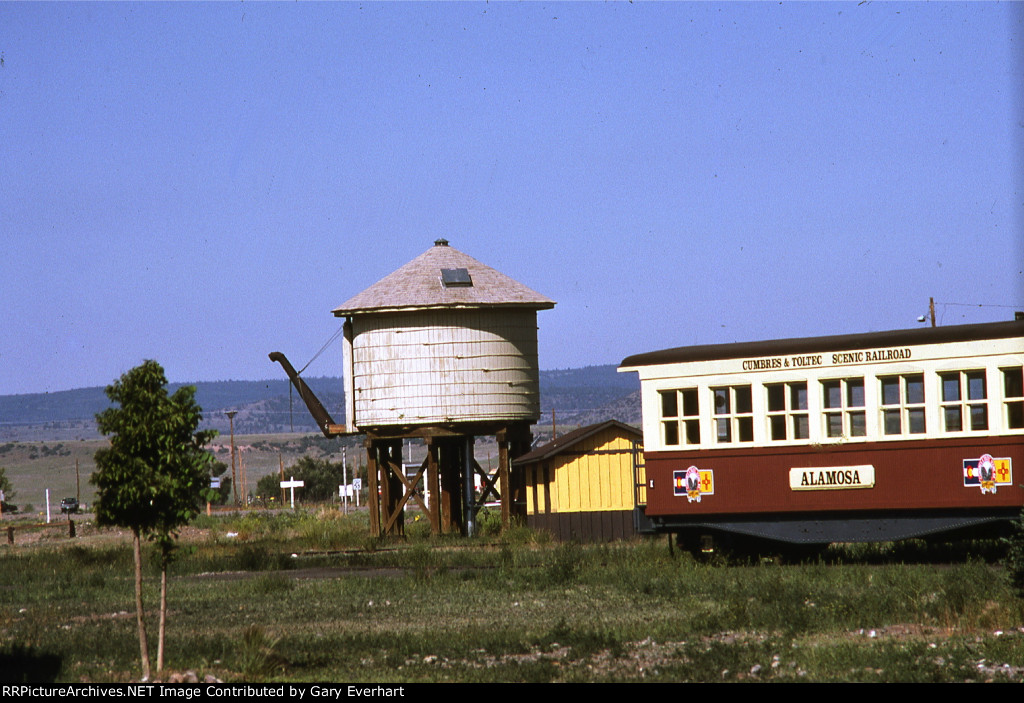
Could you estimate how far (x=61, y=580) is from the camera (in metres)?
29.3

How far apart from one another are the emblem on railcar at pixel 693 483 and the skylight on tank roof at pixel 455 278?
1366cm

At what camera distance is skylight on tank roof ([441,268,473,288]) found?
1474 inches

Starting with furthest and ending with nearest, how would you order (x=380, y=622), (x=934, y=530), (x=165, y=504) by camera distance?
(x=934, y=530) → (x=380, y=622) → (x=165, y=504)

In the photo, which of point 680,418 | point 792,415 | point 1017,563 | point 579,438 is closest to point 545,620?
point 1017,563

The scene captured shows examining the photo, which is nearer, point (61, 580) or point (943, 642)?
point (943, 642)

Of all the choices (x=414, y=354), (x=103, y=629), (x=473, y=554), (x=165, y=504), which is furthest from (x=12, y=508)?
(x=165, y=504)

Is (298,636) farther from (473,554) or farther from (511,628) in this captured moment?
(473,554)

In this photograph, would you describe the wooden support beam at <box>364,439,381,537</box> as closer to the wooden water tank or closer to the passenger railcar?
the wooden water tank

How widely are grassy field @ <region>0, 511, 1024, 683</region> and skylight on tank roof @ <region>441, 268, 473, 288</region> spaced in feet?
31.2

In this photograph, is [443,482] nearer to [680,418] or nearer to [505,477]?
[505,477]

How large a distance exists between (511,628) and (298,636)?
286 cm

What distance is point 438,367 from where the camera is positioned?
1438 inches

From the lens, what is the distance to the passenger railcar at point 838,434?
885 inches

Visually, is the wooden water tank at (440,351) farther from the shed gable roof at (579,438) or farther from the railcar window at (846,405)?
the railcar window at (846,405)
